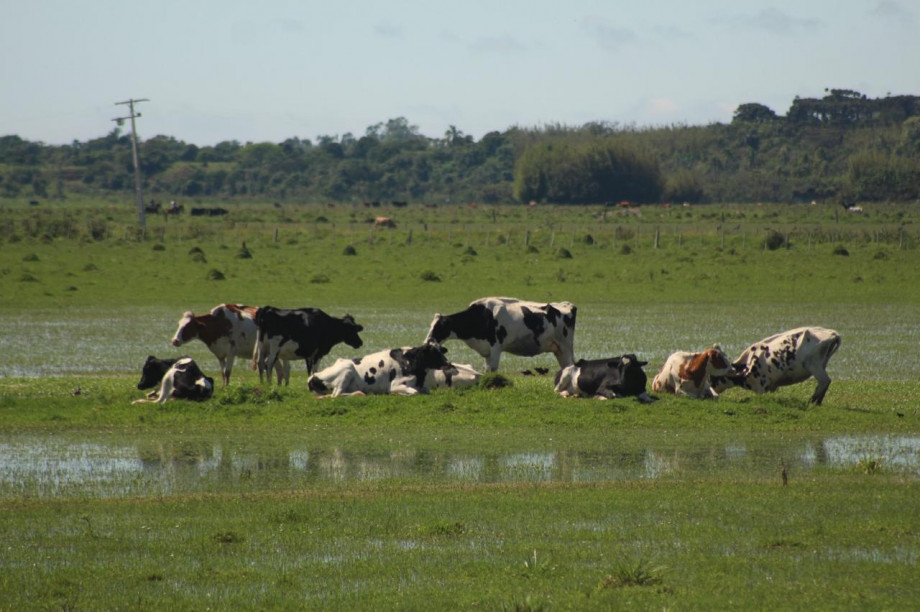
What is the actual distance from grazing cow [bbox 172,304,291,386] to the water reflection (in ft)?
16.2

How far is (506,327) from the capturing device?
72.1ft

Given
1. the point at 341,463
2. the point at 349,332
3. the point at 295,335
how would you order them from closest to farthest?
the point at 341,463, the point at 295,335, the point at 349,332

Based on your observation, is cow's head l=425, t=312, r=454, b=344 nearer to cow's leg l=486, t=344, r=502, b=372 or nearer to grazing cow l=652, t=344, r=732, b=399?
cow's leg l=486, t=344, r=502, b=372

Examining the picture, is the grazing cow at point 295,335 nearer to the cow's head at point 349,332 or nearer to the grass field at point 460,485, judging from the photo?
the cow's head at point 349,332

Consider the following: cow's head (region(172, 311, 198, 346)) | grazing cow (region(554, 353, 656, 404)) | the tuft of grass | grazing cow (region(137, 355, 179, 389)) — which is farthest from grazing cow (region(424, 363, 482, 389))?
the tuft of grass

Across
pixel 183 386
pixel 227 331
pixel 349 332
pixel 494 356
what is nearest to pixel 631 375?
pixel 494 356

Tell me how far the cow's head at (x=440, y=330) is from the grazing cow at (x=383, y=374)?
48.6 inches

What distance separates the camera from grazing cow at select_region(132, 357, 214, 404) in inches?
758

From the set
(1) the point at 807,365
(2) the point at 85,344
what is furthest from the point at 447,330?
(2) the point at 85,344

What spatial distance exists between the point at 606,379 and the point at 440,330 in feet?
11.7

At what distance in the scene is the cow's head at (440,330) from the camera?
21562 mm

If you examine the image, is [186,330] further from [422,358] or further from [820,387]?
[820,387]

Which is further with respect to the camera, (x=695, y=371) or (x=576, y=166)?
(x=576, y=166)

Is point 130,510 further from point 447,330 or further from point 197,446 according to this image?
point 447,330
